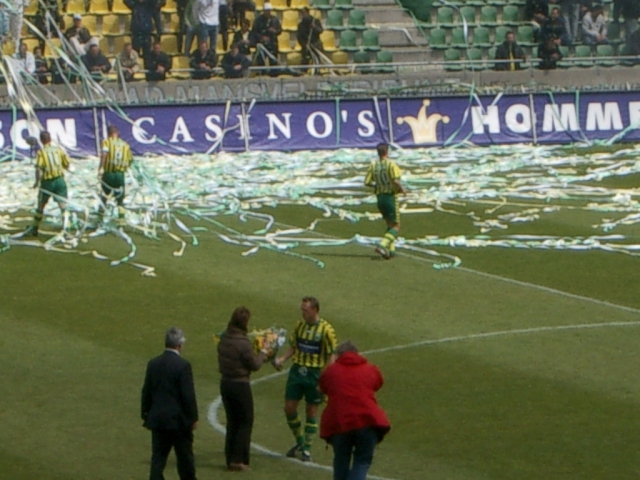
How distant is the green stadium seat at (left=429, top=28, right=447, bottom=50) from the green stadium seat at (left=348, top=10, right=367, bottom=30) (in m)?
2.01

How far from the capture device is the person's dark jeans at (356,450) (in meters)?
10.9

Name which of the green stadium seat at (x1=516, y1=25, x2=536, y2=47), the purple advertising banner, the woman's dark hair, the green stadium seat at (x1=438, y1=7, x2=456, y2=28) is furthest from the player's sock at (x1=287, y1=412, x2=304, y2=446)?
the green stadium seat at (x1=516, y1=25, x2=536, y2=47)

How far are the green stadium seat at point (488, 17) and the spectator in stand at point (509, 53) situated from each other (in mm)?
2914

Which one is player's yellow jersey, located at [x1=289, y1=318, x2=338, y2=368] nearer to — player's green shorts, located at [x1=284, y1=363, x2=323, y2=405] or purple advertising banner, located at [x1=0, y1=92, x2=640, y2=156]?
player's green shorts, located at [x1=284, y1=363, x2=323, y2=405]

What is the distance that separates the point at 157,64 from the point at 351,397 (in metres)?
26.0

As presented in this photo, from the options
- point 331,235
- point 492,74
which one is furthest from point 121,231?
point 492,74

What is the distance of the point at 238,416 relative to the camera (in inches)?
486

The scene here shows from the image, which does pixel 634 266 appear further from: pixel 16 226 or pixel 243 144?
pixel 243 144

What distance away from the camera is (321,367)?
41.4 feet

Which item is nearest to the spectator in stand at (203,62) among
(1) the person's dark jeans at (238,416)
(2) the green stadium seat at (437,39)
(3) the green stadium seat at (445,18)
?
(2) the green stadium seat at (437,39)

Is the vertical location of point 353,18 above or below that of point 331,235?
above

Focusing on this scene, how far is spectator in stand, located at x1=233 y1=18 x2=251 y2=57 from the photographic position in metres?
37.4

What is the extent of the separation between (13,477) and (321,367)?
279cm

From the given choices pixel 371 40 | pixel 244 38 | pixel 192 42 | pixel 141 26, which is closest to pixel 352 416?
pixel 141 26
